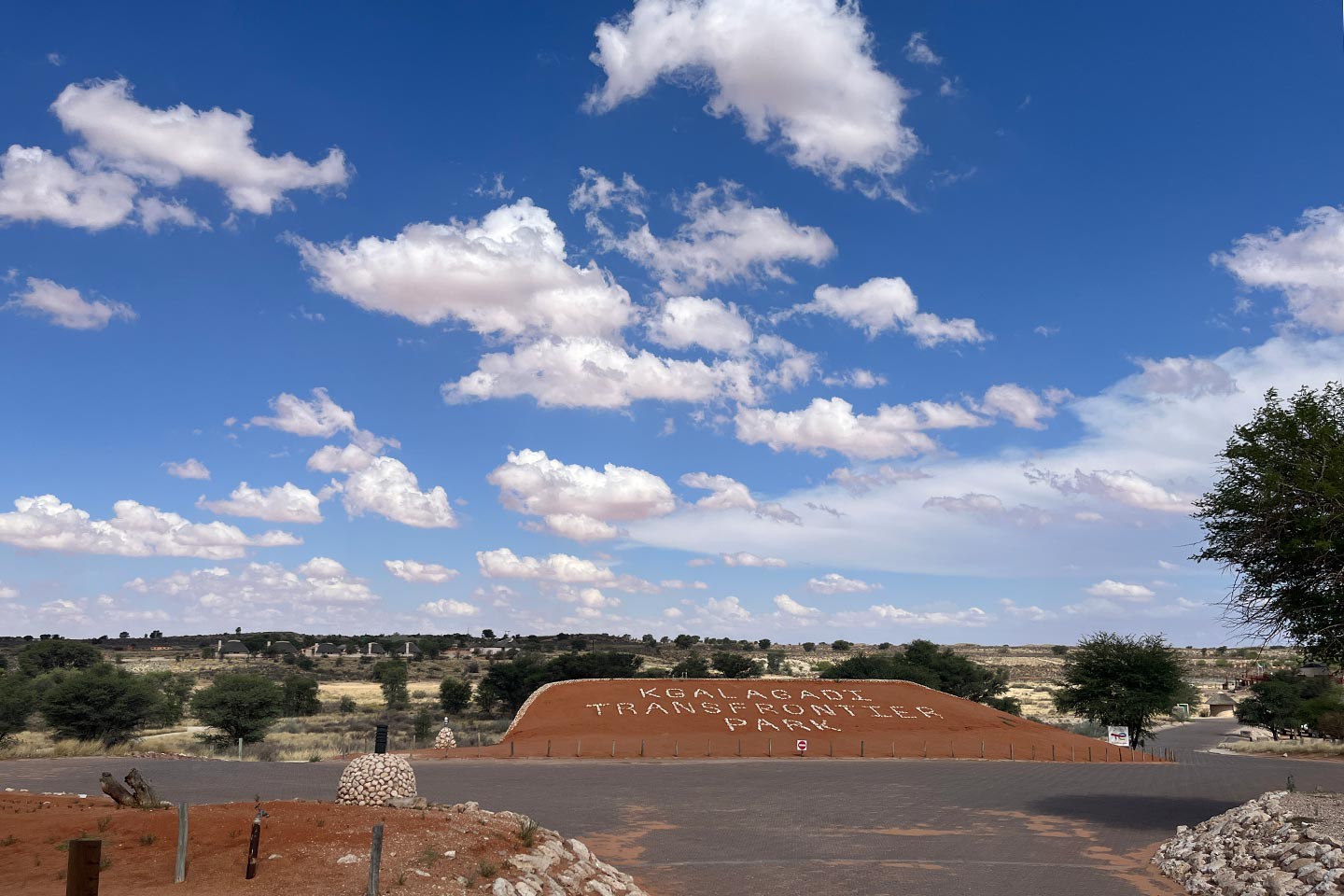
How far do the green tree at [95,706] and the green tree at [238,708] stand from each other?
3.06m

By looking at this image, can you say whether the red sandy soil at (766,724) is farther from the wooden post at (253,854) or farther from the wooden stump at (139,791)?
the wooden post at (253,854)

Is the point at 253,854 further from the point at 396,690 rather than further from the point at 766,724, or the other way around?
the point at 396,690

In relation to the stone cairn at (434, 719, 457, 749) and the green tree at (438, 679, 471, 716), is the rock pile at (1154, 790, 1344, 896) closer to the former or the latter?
the stone cairn at (434, 719, 457, 749)

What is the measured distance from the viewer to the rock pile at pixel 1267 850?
17172mm

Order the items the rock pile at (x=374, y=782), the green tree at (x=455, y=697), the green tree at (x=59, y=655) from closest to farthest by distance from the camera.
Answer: the rock pile at (x=374, y=782)
the green tree at (x=455, y=697)
the green tree at (x=59, y=655)

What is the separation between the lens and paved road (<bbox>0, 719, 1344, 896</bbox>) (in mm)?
20219

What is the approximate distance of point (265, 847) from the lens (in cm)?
1605

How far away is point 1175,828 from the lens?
26.3m

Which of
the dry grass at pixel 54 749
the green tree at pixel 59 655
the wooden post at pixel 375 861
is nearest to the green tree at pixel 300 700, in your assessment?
the dry grass at pixel 54 749

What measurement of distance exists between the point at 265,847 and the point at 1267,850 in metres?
19.4

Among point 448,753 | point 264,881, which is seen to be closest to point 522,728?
point 448,753

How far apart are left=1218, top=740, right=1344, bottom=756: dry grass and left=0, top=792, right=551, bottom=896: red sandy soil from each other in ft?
A: 202

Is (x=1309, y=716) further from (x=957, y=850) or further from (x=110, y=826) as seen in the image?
(x=110, y=826)

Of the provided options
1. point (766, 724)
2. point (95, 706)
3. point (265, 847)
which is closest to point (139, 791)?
point (265, 847)
